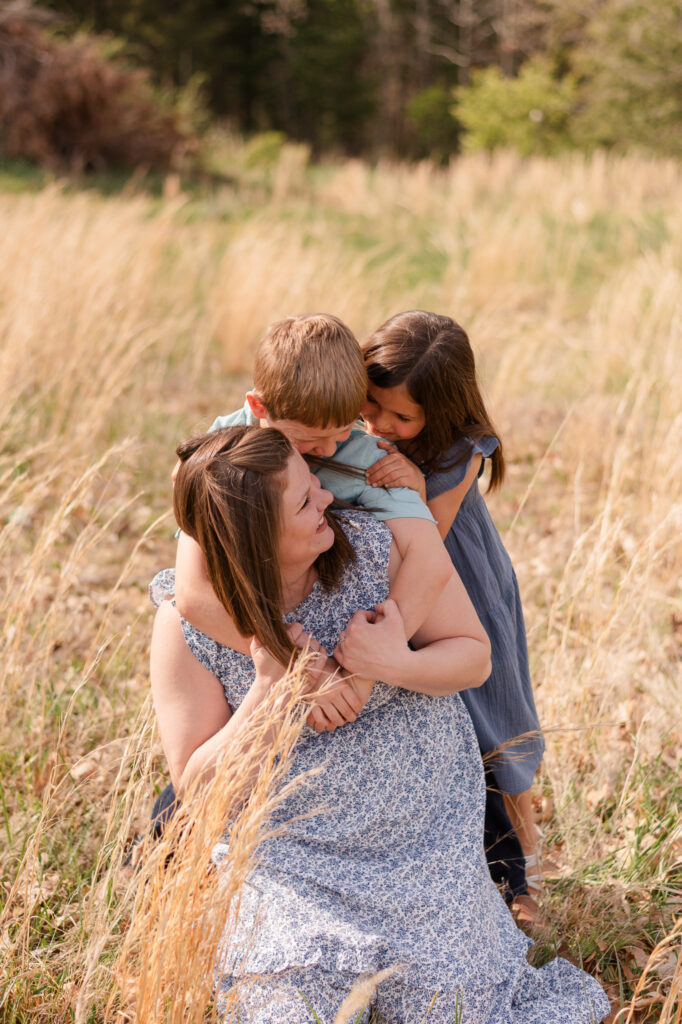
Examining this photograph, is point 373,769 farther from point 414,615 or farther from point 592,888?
point 592,888

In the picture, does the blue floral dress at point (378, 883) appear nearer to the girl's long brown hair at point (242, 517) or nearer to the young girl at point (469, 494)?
the girl's long brown hair at point (242, 517)

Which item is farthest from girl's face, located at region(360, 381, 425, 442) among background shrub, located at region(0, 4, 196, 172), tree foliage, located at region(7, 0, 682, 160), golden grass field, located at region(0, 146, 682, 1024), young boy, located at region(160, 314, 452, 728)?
tree foliage, located at region(7, 0, 682, 160)

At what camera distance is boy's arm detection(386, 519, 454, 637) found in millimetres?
1610

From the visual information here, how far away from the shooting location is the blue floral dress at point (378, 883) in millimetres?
1517

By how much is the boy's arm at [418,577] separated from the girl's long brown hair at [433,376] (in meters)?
0.32

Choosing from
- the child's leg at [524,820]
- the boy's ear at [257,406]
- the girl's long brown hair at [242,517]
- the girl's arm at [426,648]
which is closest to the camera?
the girl's long brown hair at [242,517]

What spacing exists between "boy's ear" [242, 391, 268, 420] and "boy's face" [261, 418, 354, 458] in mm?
29

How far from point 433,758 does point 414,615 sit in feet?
1.03

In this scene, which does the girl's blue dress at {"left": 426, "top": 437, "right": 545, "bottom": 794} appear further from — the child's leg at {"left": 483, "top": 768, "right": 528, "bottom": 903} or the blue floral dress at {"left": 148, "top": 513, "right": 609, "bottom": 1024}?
the blue floral dress at {"left": 148, "top": 513, "right": 609, "bottom": 1024}

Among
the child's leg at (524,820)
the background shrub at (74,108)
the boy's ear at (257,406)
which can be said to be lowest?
the child's leg at (524,820)

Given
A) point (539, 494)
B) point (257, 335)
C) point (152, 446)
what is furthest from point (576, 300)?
point (152, 446)

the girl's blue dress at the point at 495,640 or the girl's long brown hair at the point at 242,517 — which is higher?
the girl's long brown hair at the point at 242,517

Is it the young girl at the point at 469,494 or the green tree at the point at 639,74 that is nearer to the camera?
the young girl at the point at 469,494

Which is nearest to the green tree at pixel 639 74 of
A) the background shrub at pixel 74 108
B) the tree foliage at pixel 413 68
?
the tree foliage at pixel 413 68
